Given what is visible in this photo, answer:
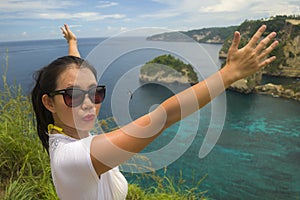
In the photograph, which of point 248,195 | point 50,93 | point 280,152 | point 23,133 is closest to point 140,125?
point 50,93

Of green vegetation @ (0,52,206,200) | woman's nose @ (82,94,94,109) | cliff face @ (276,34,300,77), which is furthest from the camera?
cliff face @ (276,34,300,77)

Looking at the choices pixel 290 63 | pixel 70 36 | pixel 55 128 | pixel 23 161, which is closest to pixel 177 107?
pixel 55 128

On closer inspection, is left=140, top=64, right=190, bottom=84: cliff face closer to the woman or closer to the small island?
the small island

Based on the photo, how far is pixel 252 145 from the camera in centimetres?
1513

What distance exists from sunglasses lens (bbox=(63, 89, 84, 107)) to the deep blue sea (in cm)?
9

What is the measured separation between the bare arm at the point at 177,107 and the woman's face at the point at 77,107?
6.4 inches

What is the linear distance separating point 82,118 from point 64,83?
12 cm

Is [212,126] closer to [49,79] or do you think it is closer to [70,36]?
[49,79]

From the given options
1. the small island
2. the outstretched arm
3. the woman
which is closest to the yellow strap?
the woman

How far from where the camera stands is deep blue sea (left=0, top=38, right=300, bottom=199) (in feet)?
2.74

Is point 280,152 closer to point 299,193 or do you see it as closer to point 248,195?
point 299,193

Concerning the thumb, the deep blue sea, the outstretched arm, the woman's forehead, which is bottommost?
the deep blue sea

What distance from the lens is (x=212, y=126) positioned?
0.82 meters

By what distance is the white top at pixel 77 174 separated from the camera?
0.63 meters
